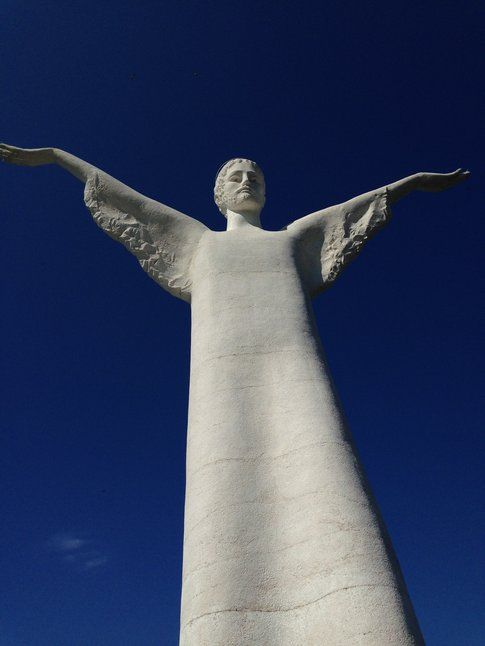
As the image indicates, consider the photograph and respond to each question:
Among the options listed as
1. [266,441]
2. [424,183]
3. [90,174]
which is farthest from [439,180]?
[266,441]

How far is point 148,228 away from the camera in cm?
766

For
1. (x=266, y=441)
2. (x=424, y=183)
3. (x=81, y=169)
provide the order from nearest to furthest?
(x=266, y=441) < (x=81, y=169) < (x=424, y=183)

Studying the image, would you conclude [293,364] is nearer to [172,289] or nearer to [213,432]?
[213,432]

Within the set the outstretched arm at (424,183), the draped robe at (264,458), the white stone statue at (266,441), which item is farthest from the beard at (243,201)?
the outstretched arm at (424,183)

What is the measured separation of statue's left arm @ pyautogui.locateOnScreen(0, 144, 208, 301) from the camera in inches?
299

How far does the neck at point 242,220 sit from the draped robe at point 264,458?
42 centimetres

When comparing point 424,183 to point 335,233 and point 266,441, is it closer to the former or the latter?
point 335,233

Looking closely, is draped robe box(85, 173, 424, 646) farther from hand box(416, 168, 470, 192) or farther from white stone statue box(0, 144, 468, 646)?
hand box(416, 168, 470, 192)

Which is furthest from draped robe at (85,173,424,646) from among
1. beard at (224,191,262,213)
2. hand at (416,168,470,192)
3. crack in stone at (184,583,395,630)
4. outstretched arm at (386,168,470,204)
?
hand at (416,168,470,192)

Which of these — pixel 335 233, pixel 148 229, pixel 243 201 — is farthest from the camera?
pixel 243 201

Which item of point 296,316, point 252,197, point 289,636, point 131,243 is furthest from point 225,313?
point 289,636

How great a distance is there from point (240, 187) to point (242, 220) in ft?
1.81

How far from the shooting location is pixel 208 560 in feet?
15.4

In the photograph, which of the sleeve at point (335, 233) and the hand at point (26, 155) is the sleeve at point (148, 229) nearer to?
the hand at point (26, 155)
